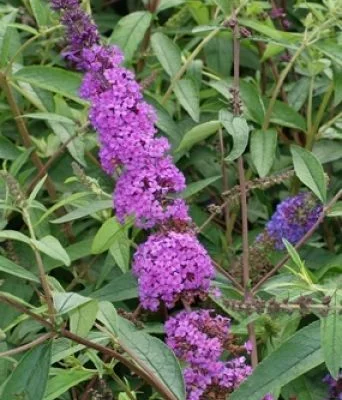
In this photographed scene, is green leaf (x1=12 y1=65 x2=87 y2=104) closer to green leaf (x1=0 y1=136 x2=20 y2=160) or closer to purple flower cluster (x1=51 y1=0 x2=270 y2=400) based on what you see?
green leaf (x1=0 y1=136 x2=20 y2=160)

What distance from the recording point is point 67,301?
59.6 inches

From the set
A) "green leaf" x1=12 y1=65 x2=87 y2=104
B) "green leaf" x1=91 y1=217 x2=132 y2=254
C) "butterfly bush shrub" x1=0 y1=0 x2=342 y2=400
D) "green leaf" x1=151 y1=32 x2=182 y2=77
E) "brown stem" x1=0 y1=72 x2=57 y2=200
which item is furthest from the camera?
"green leaf" x1=151 y1=32 x2=182 y2=77

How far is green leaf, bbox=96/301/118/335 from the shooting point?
1651 millimetres

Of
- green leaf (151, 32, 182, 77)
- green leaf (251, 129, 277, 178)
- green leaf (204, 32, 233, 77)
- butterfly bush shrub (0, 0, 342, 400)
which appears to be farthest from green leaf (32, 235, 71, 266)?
green leaf (204, 32, 233, 77)

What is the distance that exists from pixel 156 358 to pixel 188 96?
0.95 m

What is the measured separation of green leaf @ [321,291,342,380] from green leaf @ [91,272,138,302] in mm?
585

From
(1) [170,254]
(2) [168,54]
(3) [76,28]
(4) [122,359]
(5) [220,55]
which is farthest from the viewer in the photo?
(5) [220,55]

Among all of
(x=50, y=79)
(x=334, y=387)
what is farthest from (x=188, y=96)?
(x=334, y=387)

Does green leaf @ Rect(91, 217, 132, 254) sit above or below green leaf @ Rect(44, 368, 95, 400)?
above

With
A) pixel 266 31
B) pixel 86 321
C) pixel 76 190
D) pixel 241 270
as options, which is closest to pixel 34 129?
pixel 76 190

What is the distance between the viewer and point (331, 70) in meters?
2.71

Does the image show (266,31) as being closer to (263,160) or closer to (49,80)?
(263,160)

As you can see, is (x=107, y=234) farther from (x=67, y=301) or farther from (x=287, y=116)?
(x=287, y=116)

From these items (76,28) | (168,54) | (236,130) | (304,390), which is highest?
(76,28)
